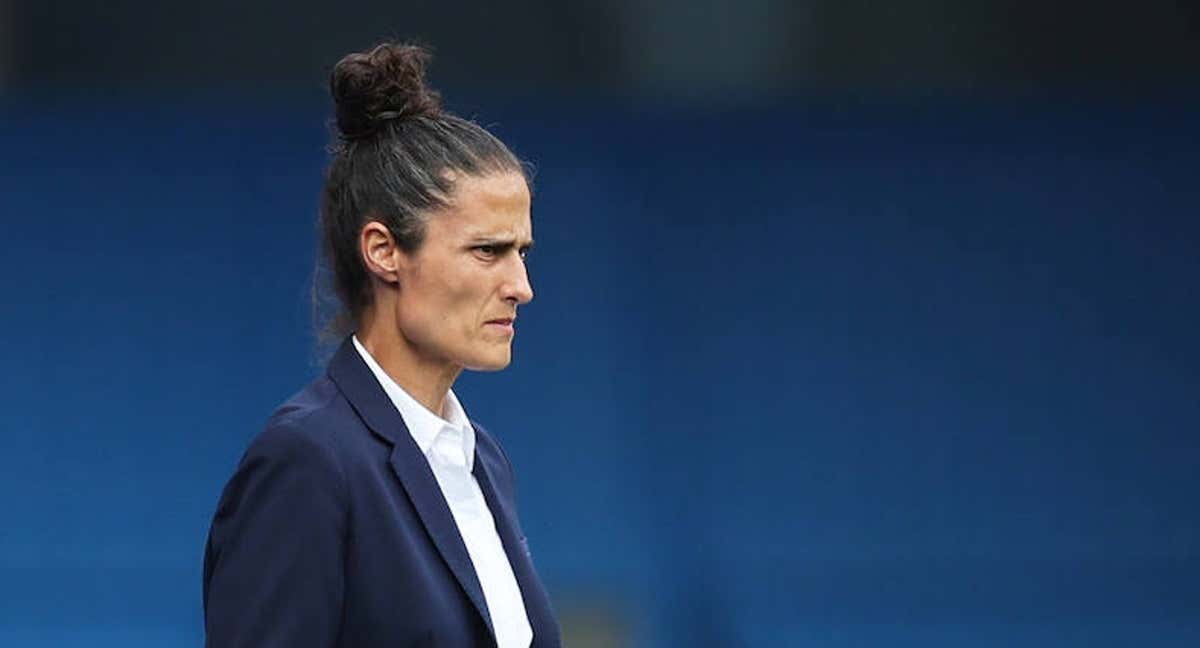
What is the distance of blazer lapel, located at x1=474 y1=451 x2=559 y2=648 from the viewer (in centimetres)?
167

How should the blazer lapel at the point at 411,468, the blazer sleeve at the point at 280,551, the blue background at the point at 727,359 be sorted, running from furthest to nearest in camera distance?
the blue background at the point at 727,359 < the blazer lapel at the point at 411,468 < the blazer sleeve at the point at 280,551

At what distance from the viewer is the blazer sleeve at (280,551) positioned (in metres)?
1.48

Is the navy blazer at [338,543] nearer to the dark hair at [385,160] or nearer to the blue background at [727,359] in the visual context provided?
A: the dark hair at [385,160]

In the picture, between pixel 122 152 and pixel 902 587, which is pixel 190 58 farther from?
pixel 902 587

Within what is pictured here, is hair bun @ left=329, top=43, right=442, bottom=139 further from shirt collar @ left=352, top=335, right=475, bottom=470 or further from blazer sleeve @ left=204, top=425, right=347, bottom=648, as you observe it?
blazer sleeve @ left=204, top=425, right=347, bottom=648

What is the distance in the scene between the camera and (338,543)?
1.51 meters

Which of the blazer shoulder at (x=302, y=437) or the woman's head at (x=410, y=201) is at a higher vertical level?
the woman's head at (x=410, y=201)

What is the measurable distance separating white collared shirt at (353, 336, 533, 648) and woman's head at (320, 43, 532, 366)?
0.06m

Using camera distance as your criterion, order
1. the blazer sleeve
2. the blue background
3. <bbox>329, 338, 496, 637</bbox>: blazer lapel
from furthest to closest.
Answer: the blue background < <bbox>329, 338, 496, 637</bbox>: blazer lapel < the blazer sleeve

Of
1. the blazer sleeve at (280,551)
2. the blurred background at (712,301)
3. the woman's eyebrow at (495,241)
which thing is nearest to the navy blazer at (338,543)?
the blazer sleeve at (280,551)

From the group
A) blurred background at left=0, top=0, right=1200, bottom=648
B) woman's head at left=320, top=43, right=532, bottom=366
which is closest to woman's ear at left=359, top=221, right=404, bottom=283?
woman's head at left=320, top=43, right=532, bottom=366

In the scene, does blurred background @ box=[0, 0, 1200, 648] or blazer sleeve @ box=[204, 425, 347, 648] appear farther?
blurred background @ box=[0, 0, 1200, 648]

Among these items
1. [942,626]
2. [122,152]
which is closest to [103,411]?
[122,152]

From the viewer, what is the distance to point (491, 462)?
1760 millimetres
